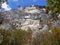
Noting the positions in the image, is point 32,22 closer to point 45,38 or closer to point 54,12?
point 54,12

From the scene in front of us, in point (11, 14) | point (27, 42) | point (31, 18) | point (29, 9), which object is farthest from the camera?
point (29, 9)

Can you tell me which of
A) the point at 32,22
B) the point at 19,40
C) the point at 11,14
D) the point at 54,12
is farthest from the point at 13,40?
the point at 11,14

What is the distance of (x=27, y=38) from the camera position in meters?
5.94

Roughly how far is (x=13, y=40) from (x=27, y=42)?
329mm

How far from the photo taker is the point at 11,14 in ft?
41.5

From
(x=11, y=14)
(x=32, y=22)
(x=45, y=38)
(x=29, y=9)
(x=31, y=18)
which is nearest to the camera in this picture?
(x=45, y=38)

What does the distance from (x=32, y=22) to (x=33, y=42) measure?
514cm

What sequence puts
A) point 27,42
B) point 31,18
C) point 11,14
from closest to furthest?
1. point 27,42
2. point 31,18
3. point 11,14

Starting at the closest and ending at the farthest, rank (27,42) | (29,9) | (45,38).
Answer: (45,38) → (27,42) → (29,9)

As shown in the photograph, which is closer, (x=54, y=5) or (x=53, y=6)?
(x=54, y=5)

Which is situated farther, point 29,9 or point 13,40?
point 29,9

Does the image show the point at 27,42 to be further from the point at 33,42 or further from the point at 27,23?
the point at 27,23

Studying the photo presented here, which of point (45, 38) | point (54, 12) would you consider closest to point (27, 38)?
point (45, 38)

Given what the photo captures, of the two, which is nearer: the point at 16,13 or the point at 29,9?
the point at 16,13
